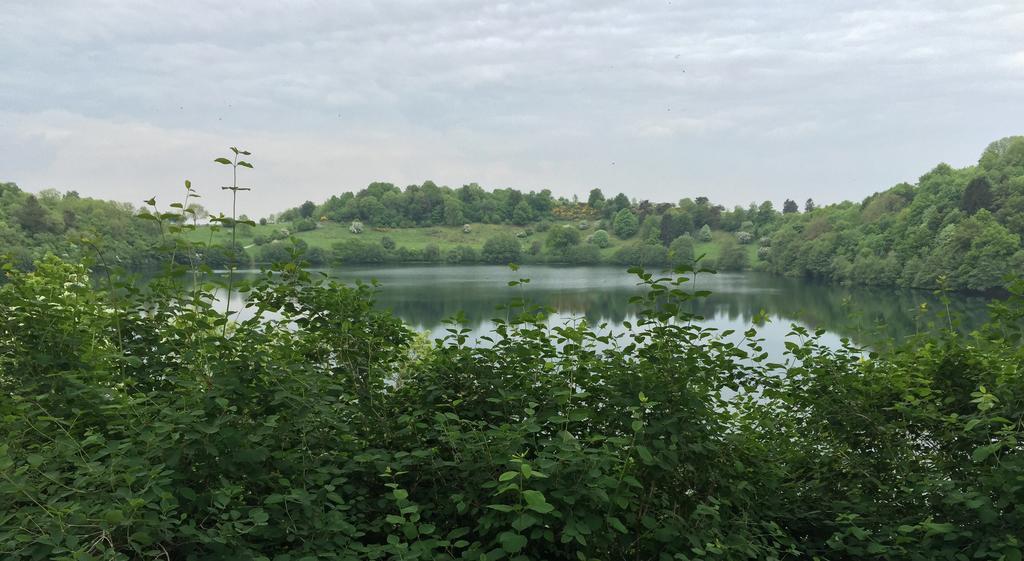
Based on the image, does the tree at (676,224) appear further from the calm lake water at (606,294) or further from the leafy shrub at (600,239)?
the leafy shrub at (600,239)

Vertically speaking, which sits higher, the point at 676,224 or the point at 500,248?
the point at 676,224

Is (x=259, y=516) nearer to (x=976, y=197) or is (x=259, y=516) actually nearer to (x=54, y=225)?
(x=54, y=225)

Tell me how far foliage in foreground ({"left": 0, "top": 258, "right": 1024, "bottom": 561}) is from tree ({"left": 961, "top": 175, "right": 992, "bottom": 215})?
59156 mm

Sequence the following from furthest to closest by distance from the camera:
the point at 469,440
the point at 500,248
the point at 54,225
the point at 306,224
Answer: the point at 500,248 → the point at 306,224 → the point at 54,225 → the point at 469,440

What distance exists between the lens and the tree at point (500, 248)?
58.0m

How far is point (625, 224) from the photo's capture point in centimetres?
5709

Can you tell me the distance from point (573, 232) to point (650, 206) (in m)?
8.27

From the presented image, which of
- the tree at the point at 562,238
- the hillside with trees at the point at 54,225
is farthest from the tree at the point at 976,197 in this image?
the hillside with trees at the point at 54,225

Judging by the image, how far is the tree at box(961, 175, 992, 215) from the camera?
50.0 meters

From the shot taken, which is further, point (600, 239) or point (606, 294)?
point (600, 239)

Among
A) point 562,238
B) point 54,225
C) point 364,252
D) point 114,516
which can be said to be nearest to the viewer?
point 114,516

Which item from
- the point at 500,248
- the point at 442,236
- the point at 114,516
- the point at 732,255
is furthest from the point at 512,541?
the point at 442,236

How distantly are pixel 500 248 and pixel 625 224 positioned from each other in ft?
41.4

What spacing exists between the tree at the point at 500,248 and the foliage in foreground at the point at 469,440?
50398 millimetres
